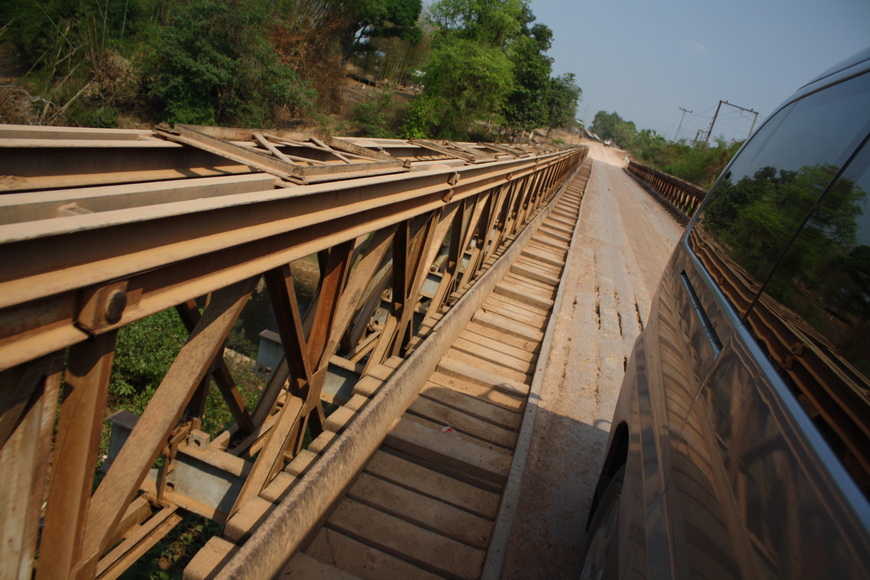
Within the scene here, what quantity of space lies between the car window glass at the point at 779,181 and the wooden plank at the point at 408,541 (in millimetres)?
1881

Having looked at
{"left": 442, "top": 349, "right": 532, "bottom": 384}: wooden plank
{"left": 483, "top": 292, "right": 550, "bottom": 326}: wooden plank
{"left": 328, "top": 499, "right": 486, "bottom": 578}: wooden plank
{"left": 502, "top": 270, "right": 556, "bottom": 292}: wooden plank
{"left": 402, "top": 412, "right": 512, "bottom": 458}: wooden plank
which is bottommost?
{"left": 328, "top": 499, "right": 486, "bottom": 578}: wooden plank

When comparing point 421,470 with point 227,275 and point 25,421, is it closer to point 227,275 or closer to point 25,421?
point 227,275

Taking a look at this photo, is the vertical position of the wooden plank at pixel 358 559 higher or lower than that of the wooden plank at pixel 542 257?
lower

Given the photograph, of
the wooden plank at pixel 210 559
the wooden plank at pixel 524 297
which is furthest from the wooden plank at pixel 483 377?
the wooden plank at pixel 210 559

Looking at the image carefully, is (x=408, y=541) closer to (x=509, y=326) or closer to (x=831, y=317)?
(x=831, y=317)

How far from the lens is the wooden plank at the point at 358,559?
9.32ft

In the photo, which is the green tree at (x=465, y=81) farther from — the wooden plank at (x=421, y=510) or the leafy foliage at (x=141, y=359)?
the wooden plank at (x=421, y=510)

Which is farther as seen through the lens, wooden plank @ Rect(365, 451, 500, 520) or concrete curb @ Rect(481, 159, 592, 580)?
wooden plank @ Rect(365, 451, 500, 520)

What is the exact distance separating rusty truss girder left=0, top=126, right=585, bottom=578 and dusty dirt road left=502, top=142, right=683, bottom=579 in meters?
1.46

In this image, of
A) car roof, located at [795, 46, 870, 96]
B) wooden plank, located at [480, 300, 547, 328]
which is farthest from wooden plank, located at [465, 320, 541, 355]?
car roof, located at [795, 46, 870, 96]

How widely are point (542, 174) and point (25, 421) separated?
1364 centimetres

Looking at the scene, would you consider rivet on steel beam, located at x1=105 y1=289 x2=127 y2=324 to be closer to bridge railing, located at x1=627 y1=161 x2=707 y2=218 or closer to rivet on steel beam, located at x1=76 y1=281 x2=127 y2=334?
rivet on steel beam, located at x1=76 y1=281 x2=127 y2=334

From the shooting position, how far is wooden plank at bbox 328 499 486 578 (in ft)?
9.80

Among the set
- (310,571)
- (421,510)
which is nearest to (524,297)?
(421,510)
